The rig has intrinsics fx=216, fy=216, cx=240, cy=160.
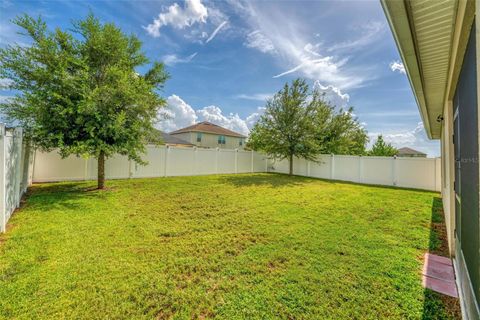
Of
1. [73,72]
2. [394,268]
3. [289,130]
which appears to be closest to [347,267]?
[394,268]

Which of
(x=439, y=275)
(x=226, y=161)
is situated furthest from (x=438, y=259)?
(x=226, y=161)

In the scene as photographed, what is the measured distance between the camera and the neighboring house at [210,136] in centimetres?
3044

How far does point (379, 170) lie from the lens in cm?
1324

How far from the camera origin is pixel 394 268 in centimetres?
327

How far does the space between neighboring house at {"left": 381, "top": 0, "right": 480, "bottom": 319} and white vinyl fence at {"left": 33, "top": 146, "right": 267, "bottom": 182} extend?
909 centimetres

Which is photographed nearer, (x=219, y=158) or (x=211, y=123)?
(x=219, y=158)

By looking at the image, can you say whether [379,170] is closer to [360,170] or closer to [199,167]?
[360,170]

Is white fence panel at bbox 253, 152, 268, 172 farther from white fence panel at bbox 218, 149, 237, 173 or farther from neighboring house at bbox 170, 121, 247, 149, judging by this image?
neighboring house at bbox 170, 121, 247, 149

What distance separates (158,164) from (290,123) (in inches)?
356

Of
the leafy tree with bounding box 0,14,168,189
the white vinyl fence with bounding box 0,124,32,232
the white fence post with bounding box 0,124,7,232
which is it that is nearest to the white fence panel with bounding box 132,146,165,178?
the leafy tree with bounding box 0,14,168,189

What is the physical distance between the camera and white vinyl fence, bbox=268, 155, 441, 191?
37.8ft

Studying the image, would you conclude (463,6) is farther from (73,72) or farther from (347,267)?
(73,72)

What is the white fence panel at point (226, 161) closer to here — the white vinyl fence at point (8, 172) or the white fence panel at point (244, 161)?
the white fence panel at point (244, 161)

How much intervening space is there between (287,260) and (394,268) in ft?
5.22
